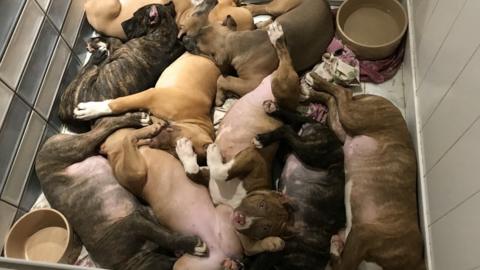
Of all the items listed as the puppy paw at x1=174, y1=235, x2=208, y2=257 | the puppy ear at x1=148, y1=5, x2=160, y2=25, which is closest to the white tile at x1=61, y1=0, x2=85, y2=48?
the puppy ear at x1=148, y1=5, x2=160, y2=25

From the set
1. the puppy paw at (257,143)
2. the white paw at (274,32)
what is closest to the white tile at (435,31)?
the white paw at (274,32)

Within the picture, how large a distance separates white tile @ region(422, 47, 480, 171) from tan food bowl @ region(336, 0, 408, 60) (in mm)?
615

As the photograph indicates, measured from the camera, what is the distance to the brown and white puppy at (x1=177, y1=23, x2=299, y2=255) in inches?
72.4

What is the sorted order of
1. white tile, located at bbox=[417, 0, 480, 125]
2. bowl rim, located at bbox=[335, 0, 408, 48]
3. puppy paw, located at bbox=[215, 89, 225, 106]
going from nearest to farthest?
white tile, located at bbox=[417, 0, 480, 125], puppy paw, located at bbox=[215, 89, 225, 106], bowl rim, located at bbox=[335, 0, 408, 48]

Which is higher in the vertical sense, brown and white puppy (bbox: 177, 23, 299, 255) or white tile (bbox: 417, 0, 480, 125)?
white tile (bbox: 417, 0, 480, 125)

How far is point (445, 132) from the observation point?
169 cm

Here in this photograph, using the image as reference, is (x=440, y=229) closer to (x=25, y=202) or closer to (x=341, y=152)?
(x=341, y=152)

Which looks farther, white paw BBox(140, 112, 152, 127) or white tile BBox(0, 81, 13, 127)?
white paw BBox(140, 112, 152, 127)

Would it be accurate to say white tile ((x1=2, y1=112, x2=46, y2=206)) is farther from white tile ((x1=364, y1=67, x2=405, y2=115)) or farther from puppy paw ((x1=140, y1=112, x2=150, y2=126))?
white tile ((x1=364, y1=67, x2=405, y2=115))

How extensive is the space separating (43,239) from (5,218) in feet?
0.54

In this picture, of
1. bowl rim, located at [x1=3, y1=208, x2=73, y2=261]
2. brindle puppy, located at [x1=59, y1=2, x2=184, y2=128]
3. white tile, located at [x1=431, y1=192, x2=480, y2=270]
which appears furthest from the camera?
brindle puppy, located at [x1=59, y1=2, x2=184, y2=128]

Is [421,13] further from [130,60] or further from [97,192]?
[97,192]

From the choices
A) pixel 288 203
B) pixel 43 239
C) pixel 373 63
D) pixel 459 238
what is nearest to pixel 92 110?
pixel 43 239

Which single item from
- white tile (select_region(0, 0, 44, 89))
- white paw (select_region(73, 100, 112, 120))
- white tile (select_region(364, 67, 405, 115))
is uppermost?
white tile (select_region(0, 0, 44, 89))
